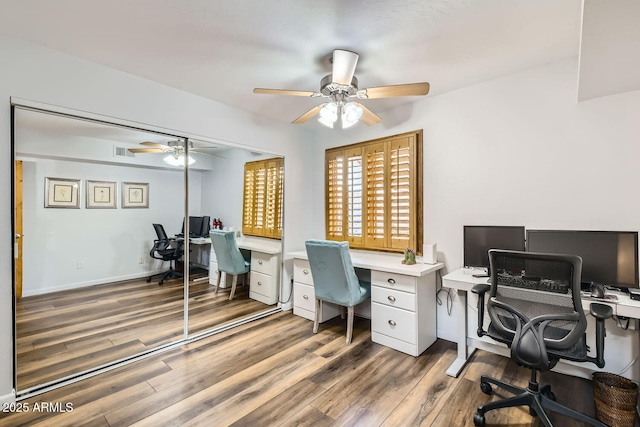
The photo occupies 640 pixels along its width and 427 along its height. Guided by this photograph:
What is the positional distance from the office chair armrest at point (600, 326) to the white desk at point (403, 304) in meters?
1.12

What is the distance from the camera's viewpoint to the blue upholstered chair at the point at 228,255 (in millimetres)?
3223

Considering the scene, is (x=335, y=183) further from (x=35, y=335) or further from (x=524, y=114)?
(x=35, y=335)

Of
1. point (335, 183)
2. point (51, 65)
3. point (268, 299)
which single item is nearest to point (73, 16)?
point (51, 65)

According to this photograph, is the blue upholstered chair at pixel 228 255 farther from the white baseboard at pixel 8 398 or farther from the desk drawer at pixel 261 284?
the white baseboard at pixel 8 398

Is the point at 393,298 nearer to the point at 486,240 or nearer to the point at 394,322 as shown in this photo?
the point at 394,322

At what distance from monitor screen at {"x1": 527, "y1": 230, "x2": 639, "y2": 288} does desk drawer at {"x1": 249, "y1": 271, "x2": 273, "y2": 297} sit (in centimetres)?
290

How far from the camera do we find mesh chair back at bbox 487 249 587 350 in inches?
61.7

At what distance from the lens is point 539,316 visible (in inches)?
64.2

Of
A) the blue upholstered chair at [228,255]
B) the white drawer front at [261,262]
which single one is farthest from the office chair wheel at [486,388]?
the blue upholstered chair at [228,255]

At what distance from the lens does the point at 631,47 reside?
150 centimetres

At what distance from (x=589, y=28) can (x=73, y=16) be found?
9.21ft

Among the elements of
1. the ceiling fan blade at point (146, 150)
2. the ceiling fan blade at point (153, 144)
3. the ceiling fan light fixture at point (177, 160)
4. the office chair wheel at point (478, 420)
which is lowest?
the office chair wheel at point (478, 420)

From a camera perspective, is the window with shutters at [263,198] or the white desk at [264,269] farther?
the white desk at [264,269]

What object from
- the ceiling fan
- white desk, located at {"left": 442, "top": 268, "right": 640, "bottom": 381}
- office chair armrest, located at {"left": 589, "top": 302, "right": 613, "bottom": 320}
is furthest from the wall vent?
office chair armrest, located at {"left": 589, "top": 302, "right": 613, "bottom": 320}
